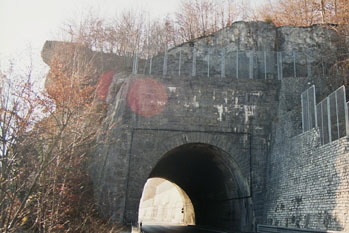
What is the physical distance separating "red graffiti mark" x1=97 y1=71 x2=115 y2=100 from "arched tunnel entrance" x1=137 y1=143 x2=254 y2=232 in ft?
19.7

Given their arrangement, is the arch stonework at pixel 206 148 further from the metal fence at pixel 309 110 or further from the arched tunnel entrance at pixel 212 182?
the metal fence at pixel 309 110

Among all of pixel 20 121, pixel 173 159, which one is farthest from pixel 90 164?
→ pixel 20 121

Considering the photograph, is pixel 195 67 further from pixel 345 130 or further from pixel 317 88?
pixel 345 130

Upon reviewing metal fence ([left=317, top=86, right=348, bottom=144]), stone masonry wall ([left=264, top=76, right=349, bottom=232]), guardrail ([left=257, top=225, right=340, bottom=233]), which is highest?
metal fence ([left=317, top=86, right=348, bottom=144])

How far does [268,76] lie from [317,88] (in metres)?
3.66

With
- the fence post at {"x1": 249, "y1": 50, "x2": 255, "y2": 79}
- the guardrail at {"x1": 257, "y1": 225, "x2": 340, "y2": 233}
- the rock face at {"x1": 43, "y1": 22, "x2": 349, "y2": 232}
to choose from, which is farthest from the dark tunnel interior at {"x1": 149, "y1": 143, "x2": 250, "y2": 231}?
the fence post at {"x1": 249, "y1": 50, "x2": 255, "y2": 79}

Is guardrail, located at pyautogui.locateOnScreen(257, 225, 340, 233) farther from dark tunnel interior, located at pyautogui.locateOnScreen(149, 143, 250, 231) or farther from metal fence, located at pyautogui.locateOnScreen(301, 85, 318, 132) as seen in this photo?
metal fence, located at pyautogui.locateOnScreen(301, 85, 318, 132)

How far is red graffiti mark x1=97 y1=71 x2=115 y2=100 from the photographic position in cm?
2347

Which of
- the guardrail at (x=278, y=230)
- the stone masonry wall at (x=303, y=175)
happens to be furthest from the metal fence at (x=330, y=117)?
the guardrail at (x=278, y=230)

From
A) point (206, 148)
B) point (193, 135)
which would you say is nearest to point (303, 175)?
point (206, 148)

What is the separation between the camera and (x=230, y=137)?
59.9 feet

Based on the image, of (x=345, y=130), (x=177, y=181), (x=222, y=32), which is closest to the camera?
(x=345, y=130)

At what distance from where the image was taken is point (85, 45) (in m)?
28.8

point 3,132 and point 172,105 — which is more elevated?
point 172,105
